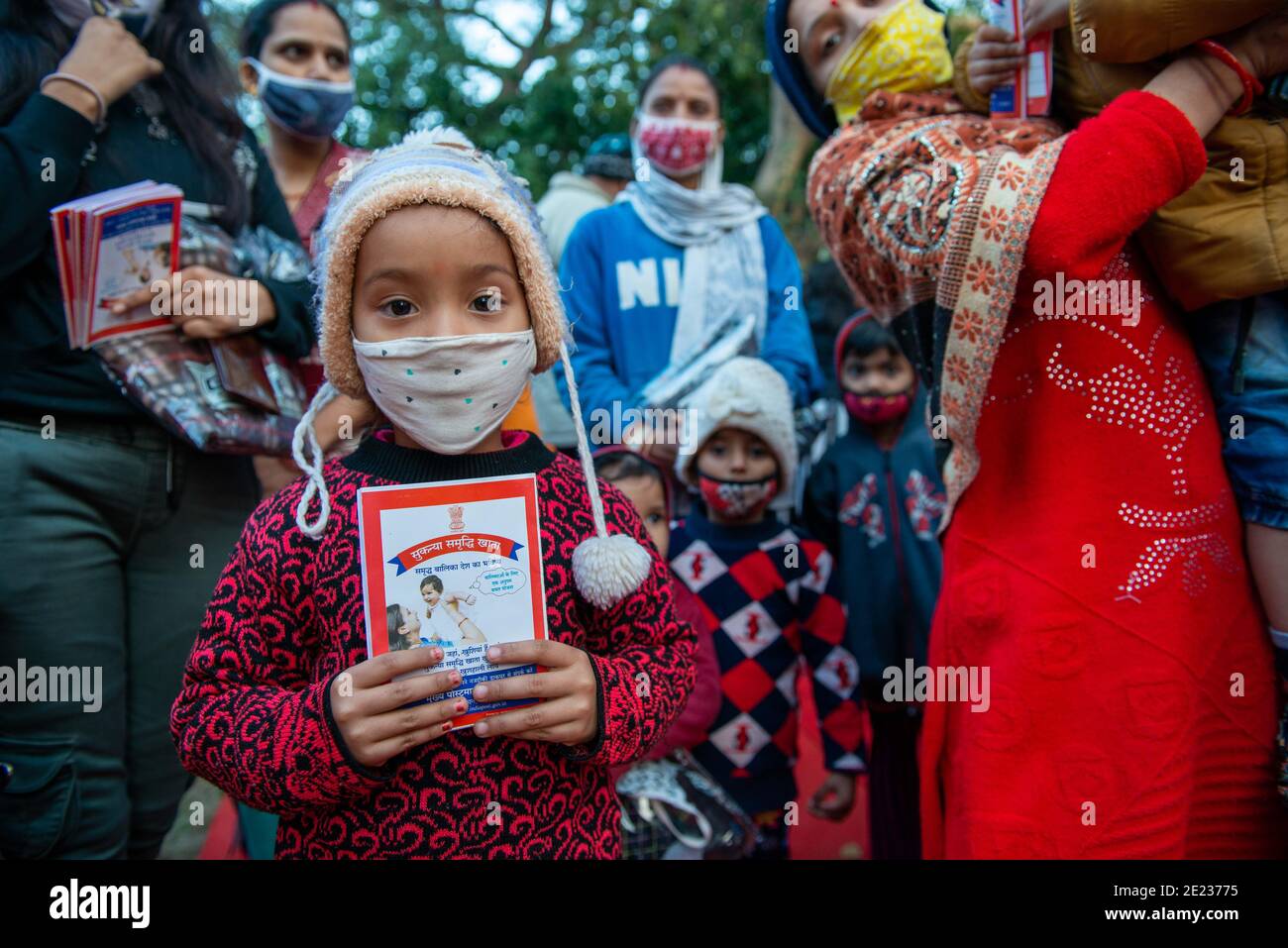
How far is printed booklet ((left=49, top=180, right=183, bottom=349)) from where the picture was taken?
80.6 inches

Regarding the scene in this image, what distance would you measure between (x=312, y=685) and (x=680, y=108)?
2.88 m

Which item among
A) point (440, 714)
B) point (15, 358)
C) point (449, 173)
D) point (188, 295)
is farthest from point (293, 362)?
point (440, 714)

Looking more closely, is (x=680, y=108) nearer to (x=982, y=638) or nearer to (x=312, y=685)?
(x=982, y=638)

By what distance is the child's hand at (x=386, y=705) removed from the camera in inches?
55.3

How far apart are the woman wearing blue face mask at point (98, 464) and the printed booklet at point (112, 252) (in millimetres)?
70

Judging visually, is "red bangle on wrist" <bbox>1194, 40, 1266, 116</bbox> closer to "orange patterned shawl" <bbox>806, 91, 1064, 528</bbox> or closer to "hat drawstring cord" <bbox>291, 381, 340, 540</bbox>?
"orange patterned shawl" <bbox>806, 91, 1064, 528</bbox>

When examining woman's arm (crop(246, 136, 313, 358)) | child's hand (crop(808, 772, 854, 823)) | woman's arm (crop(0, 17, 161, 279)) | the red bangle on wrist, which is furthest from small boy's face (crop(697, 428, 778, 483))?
woman's arm (crop(0, 17, 161, 279))

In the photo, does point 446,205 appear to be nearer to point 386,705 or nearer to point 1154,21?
point 386,705

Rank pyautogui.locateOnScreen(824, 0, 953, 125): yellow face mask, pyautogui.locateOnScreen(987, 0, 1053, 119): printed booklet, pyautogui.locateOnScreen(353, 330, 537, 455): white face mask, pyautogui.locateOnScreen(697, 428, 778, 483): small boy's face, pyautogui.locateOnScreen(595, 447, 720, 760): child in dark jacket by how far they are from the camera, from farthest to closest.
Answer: pyautogui.locateOnScreen(697, 428, 778, 483): small boy's face
pyautogui.locateOnScreen(595, 447, 720, 760): child in dark jacket
pyautogui.locateOnScreen(824, 0, 953, 125): yellow face mask
pyautogui.locateOnScreen(987, 0, 1053, 119): printed booklet
pyautogui.locateOnScreen(353, 330, 537, 455): white face mask

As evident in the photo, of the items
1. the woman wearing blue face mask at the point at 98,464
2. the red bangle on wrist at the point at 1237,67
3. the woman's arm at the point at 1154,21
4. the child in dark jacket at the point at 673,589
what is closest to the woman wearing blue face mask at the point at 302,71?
the woman wearing blue face mask at the point at 98,464

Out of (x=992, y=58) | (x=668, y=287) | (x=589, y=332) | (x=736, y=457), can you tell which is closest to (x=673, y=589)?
(x=736, y=457)

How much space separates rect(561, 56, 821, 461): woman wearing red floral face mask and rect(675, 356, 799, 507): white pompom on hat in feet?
0.42

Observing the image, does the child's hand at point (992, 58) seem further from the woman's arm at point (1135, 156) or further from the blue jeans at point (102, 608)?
the blue jeans at point (102, 608)
